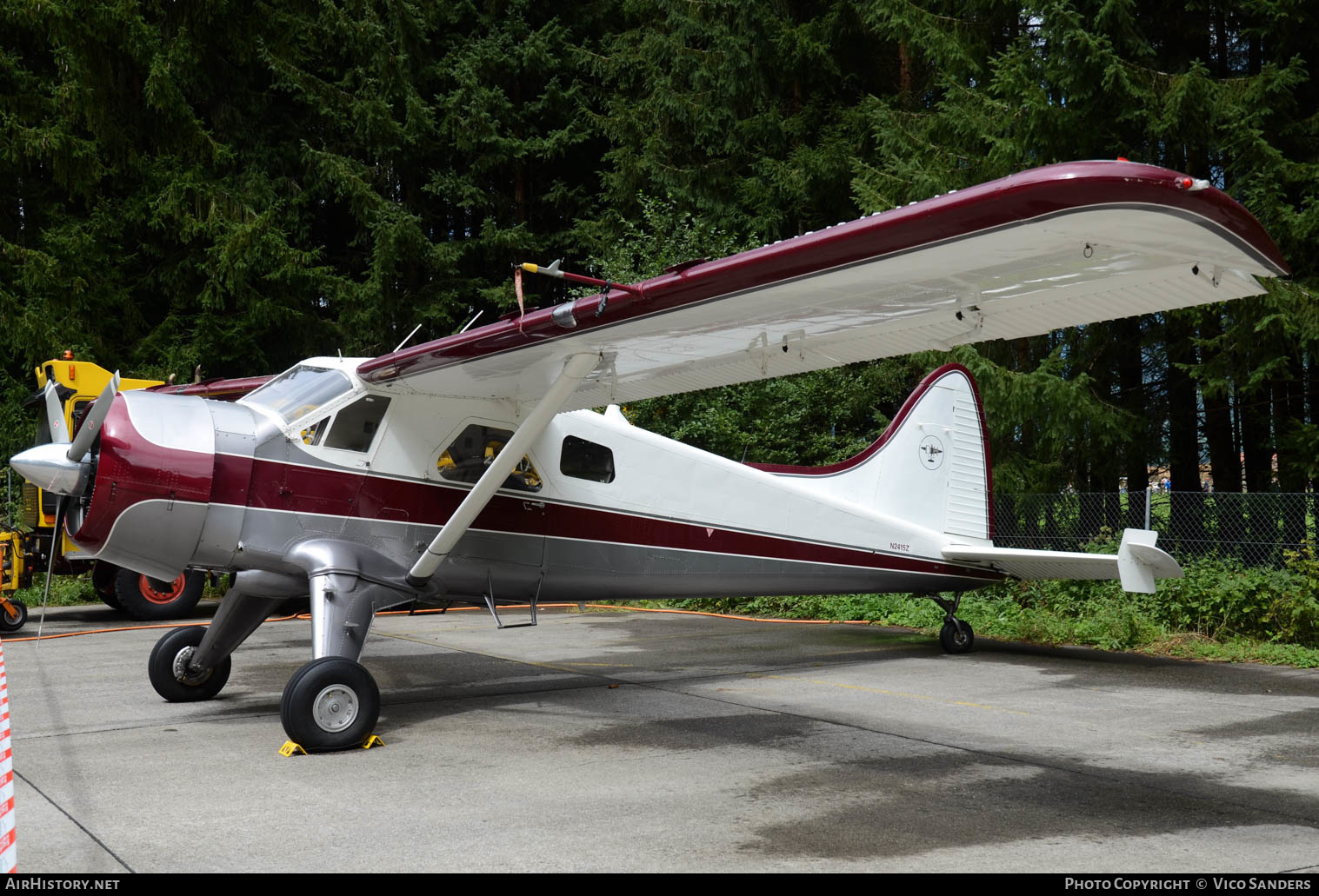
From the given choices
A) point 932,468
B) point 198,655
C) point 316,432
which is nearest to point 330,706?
point 316,432

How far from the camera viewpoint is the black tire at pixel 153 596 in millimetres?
14023

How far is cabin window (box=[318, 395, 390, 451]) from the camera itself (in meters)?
7.20

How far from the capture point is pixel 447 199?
83.0 feet

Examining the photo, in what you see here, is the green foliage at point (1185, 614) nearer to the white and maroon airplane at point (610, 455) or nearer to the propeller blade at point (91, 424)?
the white and maroon airplane at point (610, 455)

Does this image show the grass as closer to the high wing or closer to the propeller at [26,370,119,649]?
the high wing

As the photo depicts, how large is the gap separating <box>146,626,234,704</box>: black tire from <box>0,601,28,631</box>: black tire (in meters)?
6.30

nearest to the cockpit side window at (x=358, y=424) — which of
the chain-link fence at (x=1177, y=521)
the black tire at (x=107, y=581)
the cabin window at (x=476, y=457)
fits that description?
the cabin window at (x=476, y=457)

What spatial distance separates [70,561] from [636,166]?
1345 cm

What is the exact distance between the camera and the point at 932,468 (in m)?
10.1

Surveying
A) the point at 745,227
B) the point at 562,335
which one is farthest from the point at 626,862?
the point at 745,227

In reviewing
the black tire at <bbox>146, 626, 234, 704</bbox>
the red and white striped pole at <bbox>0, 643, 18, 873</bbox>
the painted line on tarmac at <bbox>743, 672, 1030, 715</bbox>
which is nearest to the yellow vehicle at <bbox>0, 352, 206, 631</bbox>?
the black tire at <bbox>146, 626, 234, 704</bbox>

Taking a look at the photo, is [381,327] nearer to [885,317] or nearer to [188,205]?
[188,205]

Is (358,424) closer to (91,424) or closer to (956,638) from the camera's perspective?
(91,424)

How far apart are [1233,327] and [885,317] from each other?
6.84 metres
